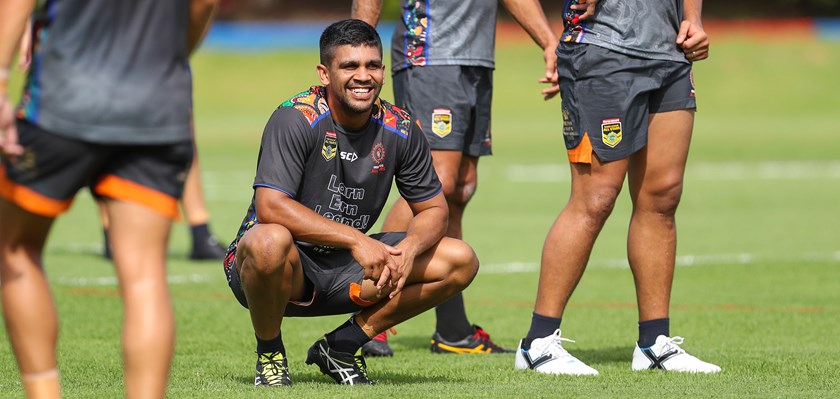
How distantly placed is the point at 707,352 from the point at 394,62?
7.13 feet

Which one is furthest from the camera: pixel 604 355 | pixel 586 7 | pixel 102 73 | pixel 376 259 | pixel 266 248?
pixel 604 355

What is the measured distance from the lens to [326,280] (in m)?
5.41

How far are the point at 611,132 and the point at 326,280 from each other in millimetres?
1415

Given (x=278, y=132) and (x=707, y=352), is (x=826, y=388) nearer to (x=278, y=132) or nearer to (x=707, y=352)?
(x=707, y=352)

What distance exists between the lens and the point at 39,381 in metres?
3.83

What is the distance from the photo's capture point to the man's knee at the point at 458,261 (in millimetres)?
5387

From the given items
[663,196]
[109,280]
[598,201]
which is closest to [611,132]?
[598,201]

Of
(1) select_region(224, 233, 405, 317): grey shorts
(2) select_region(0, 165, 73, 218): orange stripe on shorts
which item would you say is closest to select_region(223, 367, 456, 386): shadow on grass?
(1) select_region(224, 233, 405, 317): grey shorts

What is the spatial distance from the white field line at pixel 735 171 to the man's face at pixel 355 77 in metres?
12.7

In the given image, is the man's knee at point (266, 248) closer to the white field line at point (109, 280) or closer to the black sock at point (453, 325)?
the black sock at point (453, 325)

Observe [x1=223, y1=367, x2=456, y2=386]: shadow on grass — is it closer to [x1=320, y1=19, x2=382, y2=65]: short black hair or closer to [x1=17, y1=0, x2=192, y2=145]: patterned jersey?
[x1=320, y1=19, x2=382, y2=65]: short black hair

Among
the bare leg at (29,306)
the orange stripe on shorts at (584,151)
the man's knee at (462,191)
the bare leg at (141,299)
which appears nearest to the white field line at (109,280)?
the man's knee at (462,191)

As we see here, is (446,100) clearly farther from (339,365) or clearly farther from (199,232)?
(199,232)

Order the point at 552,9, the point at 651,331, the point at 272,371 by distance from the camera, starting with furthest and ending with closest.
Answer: the point at 552,9 → the point at 651,331 → the point at 272,371
